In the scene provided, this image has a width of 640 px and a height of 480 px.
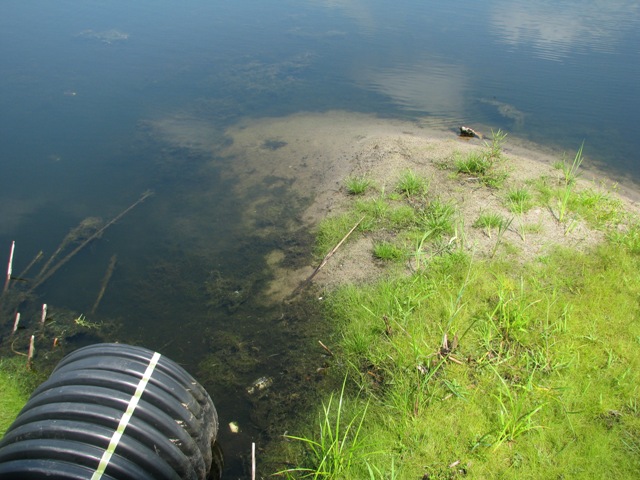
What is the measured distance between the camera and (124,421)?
2.50 metres

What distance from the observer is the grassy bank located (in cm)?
299

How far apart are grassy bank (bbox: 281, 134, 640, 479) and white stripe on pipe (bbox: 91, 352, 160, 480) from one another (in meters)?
0.93

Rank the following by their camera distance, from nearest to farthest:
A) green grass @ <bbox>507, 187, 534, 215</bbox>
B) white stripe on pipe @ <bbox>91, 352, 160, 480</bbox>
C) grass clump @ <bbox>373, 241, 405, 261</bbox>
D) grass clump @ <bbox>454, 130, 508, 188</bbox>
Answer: white stripe on pipe @ <bbox>91, 352, 160, 480</bbox> < grass clump @ <bbox>373, 241, 405, 261</bbox> < green grass @ <bbox>507, 187, 534, 215</bbox> < grass clump @ <bbox>454, 130, 508, 188</bbox>

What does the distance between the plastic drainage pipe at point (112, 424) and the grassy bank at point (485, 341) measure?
0.63 m

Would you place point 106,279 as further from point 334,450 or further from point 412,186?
point 412,186

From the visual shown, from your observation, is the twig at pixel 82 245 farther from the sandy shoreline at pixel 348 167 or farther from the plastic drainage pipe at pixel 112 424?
the plastic drainage pipe at pixel 112 424

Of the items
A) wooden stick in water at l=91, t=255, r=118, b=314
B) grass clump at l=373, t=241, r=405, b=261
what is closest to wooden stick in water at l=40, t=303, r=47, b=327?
wooden stick in water at l=91, t=255, r=118, b=314

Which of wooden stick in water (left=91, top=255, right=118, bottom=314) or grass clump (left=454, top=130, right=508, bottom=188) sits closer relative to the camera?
wooden stick in water (left=91, top=255, right=118, bottom=314)

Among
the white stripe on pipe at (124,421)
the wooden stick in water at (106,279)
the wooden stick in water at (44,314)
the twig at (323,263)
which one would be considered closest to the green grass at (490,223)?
the twig at (323,263)

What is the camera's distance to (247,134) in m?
7.09

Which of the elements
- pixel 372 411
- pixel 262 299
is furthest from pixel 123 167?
pixel 372 411

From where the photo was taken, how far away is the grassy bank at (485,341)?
299cm

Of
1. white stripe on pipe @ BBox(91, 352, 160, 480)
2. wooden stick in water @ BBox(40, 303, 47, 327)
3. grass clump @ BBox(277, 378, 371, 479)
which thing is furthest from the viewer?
wooden stick in water @ BBox(40, 303, 47, 327)

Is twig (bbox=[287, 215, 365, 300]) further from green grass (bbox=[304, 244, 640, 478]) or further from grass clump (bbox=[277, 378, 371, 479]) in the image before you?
grass clump (bbox=[277, 378, 371, 479])
